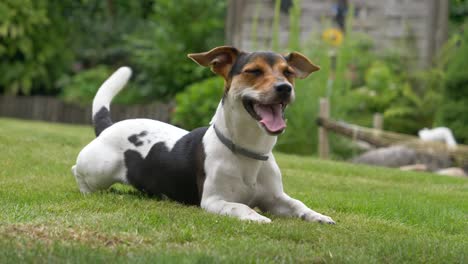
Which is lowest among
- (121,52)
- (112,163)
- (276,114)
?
(121,52)

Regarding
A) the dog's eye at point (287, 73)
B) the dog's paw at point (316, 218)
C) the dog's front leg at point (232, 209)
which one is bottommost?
the dog's paw at point (316, 218)

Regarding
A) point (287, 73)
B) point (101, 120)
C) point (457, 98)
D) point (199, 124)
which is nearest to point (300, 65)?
point (287, 73)

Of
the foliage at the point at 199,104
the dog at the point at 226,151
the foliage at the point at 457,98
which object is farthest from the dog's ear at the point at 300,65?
the foliage at the point at 199,104

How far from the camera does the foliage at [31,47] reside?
783 inches

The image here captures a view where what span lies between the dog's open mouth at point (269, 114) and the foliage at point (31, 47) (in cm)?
1527

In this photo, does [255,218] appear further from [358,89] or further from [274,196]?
[358,89]

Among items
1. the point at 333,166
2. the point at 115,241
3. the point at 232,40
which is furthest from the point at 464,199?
the point at 232,40

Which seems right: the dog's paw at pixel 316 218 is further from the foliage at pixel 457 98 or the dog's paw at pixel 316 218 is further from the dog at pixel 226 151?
the foliage at pixel 457 98

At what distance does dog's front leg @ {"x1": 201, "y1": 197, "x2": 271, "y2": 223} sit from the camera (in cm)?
503

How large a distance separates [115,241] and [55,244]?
0.33 metres

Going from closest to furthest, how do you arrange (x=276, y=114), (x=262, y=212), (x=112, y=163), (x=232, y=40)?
(x=276, y=114) < (x=262, y=212) < (x=112, y=163) < (x=232, y=40)

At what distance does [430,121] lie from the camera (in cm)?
1492

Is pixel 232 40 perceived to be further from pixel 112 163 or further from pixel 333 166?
pixel 112 163

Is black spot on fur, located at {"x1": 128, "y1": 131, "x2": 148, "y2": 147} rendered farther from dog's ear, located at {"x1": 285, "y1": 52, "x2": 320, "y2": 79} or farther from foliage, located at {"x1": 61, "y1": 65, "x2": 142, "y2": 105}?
foliage, located at {"x1": 61, "y1": 65, "x2": 142, "y2": 105}
